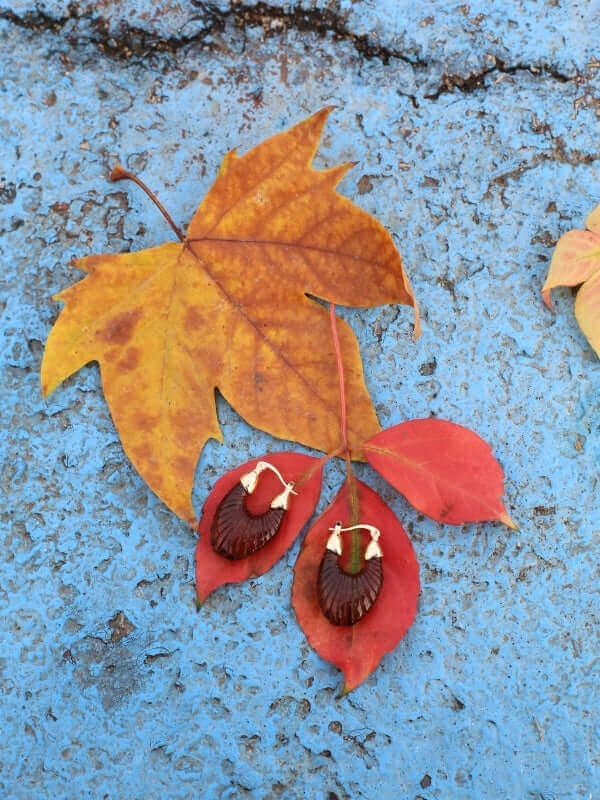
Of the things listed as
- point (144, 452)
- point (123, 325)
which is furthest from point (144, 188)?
point (144, 452)

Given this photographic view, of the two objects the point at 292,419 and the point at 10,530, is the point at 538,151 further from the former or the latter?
the point at 10,530

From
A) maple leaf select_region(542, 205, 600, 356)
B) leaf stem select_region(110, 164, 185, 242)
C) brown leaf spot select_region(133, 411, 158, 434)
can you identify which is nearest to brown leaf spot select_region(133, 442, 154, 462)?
brown leaf spot select_region(133, 411, 158, 434)

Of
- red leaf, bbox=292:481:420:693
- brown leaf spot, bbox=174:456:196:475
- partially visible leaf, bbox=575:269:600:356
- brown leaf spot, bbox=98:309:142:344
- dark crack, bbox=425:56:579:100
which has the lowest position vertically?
red leaf, bbox=292:481:420:693

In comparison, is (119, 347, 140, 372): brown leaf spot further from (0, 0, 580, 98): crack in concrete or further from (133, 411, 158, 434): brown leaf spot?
(0, 0, 580, 98): crack in concrete

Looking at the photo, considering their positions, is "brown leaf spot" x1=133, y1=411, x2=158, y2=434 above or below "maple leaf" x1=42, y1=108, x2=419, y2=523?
below

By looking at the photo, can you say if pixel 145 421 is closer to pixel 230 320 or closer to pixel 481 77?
pixel 230 320

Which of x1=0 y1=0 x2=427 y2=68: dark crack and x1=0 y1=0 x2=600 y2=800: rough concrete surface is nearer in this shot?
x1=0 y1=0 x2=600 y2=800: rough concrete surface

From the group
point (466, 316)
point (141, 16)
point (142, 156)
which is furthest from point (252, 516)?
point (141, 16)
